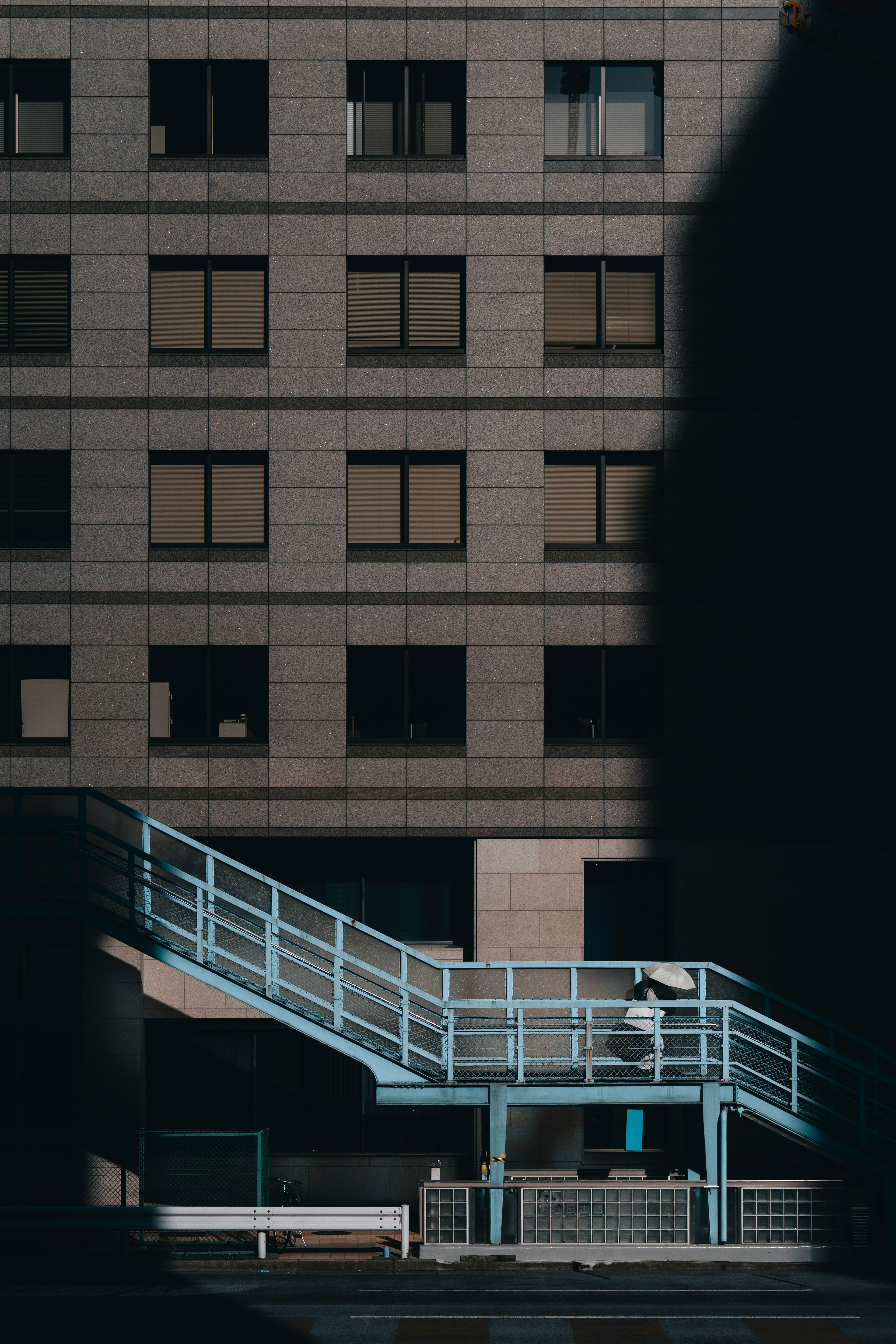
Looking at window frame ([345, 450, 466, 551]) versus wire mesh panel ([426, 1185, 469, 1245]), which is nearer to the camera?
wire mesh panel ([426, 1185, 469, 1245])

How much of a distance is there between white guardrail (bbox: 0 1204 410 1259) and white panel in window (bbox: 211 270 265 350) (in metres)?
15.2

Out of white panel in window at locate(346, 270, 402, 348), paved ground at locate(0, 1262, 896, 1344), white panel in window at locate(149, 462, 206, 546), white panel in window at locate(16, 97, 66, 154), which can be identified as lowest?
paved ground at locate(0, 1262, 896, 1344)

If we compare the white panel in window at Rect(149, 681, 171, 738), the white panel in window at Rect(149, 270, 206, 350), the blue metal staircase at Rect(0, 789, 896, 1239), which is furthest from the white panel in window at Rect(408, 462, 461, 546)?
the blue metal staircase at Rect(0, 789, 896, 1239)

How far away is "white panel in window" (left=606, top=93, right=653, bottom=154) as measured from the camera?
89.7 feet

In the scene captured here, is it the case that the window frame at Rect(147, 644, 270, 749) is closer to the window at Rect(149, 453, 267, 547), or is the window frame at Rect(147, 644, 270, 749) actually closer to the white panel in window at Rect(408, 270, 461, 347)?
the window at Rect(149, 453, 267, 547)

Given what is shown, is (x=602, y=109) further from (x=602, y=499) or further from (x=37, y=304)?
(x=37, y=304)

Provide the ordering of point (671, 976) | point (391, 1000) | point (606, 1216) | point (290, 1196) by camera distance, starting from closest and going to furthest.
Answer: point (606, 1216)
point (671, 976)
point (391, 1000)
point (290, 1196)

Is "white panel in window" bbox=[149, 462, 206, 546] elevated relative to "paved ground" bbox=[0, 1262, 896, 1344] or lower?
elevated

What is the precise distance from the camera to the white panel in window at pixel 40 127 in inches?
1076

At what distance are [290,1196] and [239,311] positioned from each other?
16.0 m

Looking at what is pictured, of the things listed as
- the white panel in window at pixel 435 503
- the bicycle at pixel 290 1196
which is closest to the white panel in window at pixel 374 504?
the white panel in window at pixel 435 503

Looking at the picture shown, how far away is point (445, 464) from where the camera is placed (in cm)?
2702

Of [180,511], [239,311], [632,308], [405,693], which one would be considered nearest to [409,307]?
[239,311]

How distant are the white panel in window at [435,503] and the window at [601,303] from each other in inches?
124
